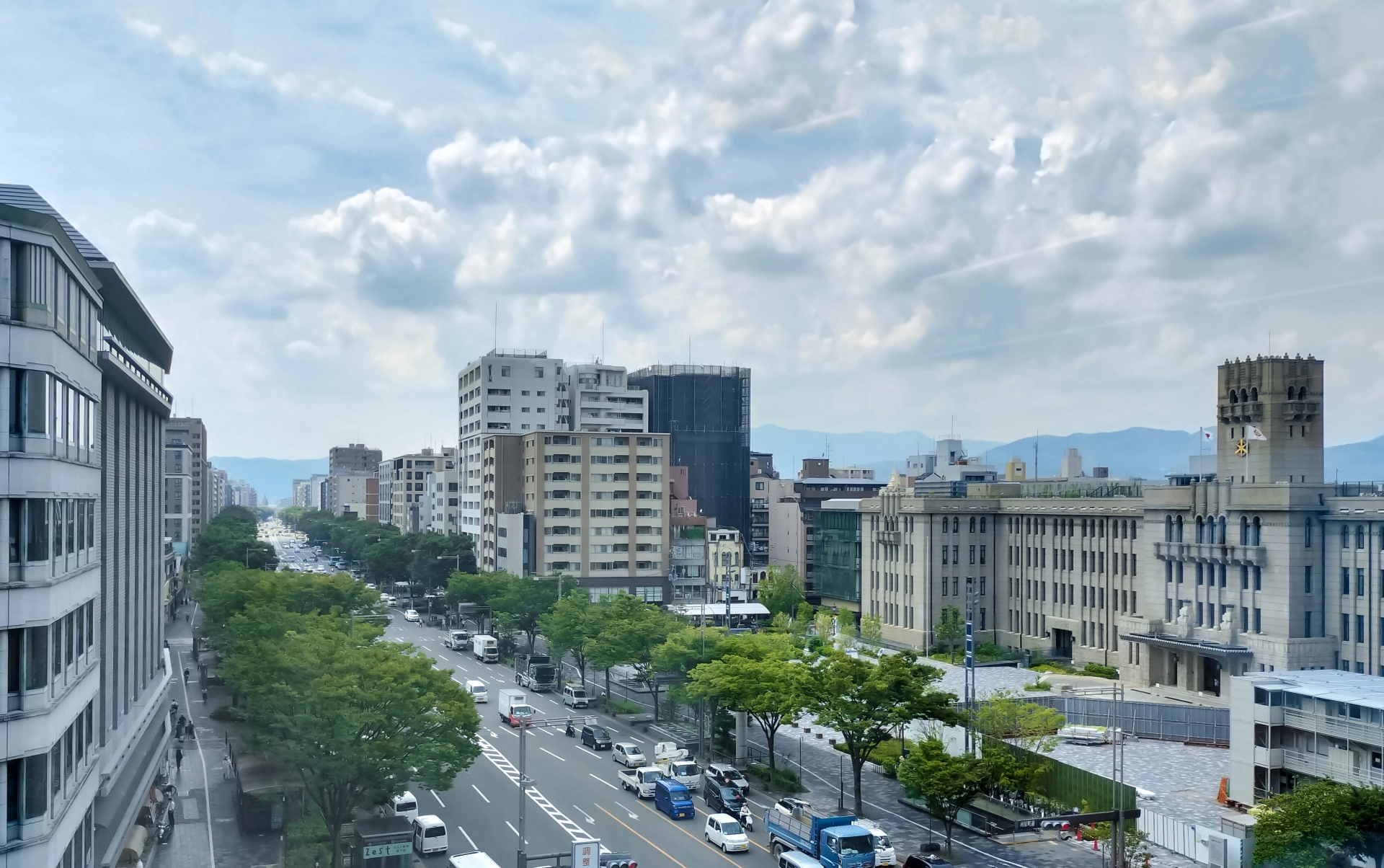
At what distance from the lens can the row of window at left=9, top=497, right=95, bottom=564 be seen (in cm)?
2253

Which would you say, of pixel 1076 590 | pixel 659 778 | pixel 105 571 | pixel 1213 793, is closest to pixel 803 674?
pixel 659 778

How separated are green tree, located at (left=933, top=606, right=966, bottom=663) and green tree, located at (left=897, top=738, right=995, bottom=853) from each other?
162 ft

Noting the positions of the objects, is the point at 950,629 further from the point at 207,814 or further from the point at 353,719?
the point at 353,719

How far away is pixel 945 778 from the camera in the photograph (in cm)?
3825

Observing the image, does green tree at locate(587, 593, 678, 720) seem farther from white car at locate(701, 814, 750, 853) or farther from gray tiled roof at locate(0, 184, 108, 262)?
gray tiled roof at locate(0, 184, 108, 262)

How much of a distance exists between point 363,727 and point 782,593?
76.2 meters

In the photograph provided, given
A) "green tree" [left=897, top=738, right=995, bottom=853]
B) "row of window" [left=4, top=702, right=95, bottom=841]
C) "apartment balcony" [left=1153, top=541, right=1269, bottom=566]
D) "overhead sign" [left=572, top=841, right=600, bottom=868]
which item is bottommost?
"overhead sign" [left=572, top=841, right=600, bottom=868]

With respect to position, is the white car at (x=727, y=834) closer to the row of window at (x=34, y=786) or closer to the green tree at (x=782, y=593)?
the row of window at (x=34, y=786)

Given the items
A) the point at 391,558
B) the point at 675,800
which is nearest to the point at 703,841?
the point at 675,800

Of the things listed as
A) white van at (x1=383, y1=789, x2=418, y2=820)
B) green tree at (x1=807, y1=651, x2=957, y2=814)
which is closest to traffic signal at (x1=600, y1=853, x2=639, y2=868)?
white van at (x1=383, y1=789, x2=418, y2=820)

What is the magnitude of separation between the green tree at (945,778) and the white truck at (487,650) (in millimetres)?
48796

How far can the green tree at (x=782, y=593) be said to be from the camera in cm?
10819

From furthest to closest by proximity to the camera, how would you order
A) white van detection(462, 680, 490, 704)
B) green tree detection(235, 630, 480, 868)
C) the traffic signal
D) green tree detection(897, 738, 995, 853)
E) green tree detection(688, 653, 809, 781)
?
white van detection(462, 680, 490, 704) < green tree detection(688, 653, 809, 781) < green tree detection(897, 738, 995, 853) < the traffic signal < green tree detection(235, 630, 480, 868)

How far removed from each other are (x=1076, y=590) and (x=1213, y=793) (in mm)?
37077
